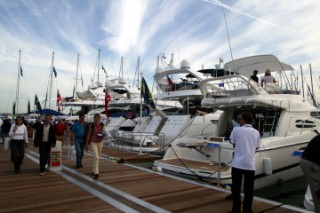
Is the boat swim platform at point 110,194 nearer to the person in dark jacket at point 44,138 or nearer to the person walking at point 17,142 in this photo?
the person walking at point 17,142

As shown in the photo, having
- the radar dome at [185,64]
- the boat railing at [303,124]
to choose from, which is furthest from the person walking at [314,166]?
the radar dome at [185,64]

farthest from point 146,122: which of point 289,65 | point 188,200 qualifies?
point 188,200

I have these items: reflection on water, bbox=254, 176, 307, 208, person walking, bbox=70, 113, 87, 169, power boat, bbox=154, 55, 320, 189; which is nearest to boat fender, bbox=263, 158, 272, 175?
power boat, bbox=154, 55, 320, 189

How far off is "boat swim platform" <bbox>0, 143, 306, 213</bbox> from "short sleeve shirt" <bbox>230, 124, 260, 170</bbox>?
99 cm

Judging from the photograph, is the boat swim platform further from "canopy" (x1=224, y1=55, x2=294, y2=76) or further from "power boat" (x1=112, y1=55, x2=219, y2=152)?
"canopy" (x1=224, y1=55, x2=294, y2=76)

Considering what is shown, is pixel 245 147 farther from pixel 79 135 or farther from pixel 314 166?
pixel 79 135

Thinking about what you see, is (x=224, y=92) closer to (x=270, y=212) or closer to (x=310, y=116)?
(x=310, y=116)

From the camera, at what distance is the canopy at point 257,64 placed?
1285 centimetres

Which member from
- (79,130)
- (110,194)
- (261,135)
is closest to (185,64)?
(261,135)

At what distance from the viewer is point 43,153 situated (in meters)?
8.22

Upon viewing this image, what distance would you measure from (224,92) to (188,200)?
729 cm

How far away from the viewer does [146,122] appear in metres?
19.3

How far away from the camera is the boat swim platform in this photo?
204 inches

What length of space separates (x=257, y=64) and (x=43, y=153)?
10.3 m
